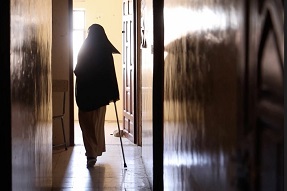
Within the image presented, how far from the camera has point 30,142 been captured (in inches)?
102

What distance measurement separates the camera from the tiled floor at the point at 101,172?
14.5 feet

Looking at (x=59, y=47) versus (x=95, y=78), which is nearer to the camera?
(x=95, y=78)

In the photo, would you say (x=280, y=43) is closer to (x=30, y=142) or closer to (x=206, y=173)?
(x=206, y=173)

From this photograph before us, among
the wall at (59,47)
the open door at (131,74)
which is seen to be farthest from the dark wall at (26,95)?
the open door at (131,74)

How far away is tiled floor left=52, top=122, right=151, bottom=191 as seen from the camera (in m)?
4.43

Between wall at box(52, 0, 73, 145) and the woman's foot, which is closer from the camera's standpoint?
the woman's foot

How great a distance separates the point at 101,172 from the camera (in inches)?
199

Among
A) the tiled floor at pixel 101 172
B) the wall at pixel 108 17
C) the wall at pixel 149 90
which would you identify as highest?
the wall at pixel 108 17

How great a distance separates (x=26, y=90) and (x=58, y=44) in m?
4.27

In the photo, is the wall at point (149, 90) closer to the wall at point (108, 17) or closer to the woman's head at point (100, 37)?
the woman's head at point (100, 37)

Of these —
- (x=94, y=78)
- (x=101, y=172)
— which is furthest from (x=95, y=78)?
(x=101, y=172)
